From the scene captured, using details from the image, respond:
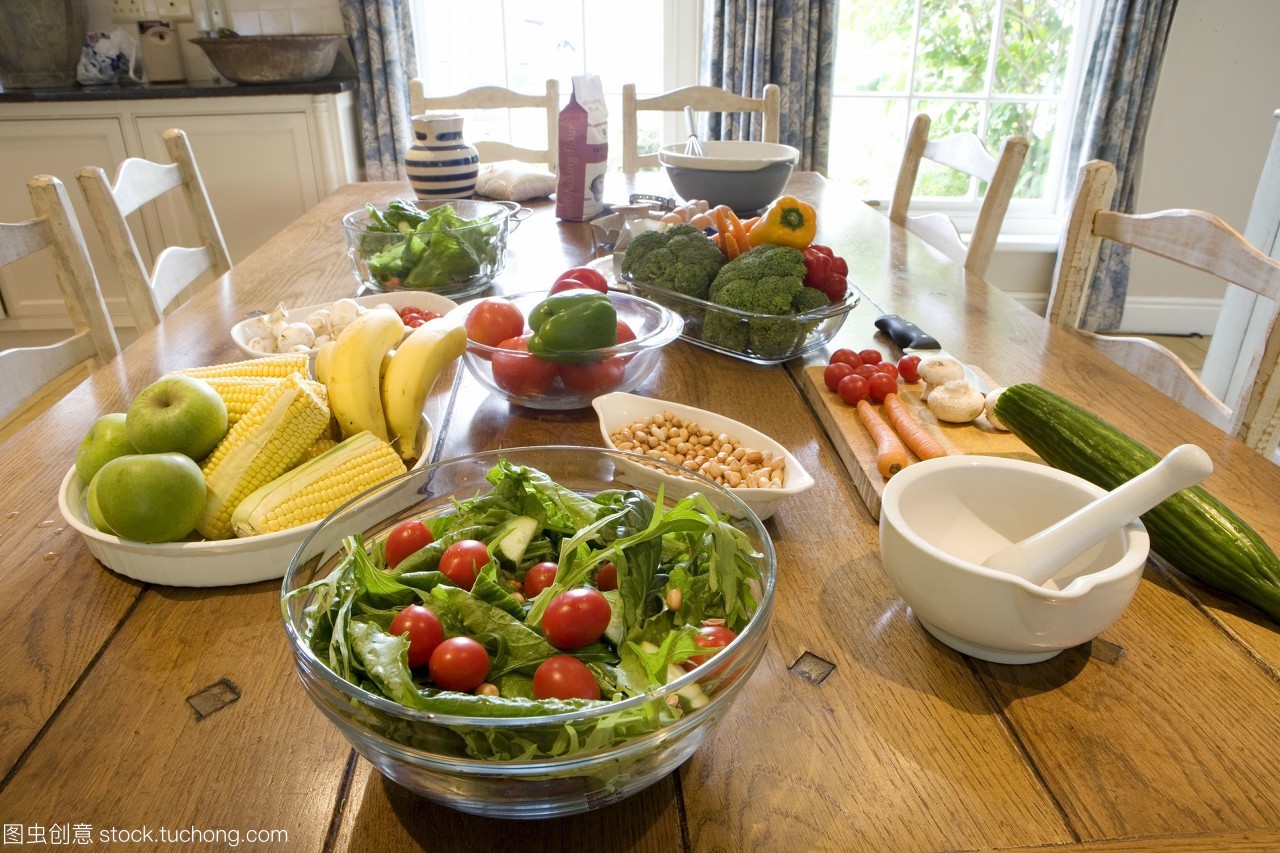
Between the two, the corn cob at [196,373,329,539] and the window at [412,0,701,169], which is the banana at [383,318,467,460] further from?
the window at [412,0,701,169]

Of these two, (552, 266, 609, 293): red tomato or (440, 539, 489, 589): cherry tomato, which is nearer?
(440, 539, 489, 589): cherry tomato

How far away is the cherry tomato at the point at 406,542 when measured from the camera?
23.8 inches

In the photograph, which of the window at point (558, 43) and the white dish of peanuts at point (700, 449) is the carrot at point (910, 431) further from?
the window at point (558, 43)

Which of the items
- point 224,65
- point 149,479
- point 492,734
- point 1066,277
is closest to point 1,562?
point 149,479

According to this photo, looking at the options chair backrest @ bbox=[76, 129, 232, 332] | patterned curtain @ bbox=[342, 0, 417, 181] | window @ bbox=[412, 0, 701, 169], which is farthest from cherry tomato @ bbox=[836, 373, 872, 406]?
window @ bbox=[412, 0, 701, 169]

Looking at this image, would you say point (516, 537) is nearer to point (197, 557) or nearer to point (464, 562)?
point (464, 562)

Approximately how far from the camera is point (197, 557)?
677mm

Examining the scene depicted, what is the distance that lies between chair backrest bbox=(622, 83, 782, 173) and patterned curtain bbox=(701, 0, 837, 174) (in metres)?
0.64

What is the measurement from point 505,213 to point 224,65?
Answer: 207 cm

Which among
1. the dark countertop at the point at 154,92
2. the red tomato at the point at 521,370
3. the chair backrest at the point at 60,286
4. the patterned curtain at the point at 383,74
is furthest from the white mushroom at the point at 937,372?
the dark countertop at the point at 154,92

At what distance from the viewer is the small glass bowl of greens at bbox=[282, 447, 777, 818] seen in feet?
1.46

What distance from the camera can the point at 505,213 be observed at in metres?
1.46

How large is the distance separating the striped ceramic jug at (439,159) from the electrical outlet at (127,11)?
1974 mm

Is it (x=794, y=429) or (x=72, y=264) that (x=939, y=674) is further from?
(x=72, y=264)
